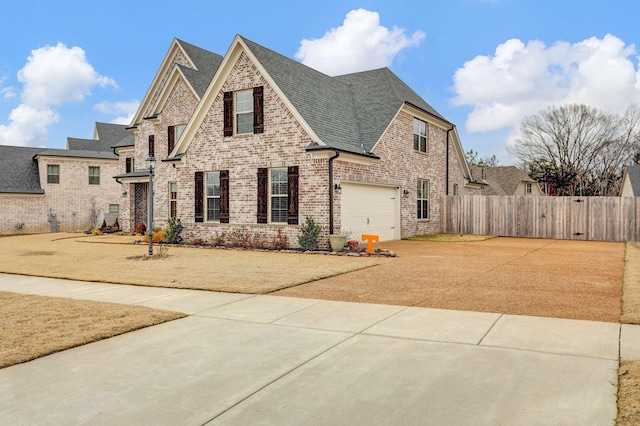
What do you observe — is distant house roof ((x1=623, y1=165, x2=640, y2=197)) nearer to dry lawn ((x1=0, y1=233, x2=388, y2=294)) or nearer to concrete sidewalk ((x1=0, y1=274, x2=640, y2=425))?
dry lawn ((x1=0, y1=233, x2=388, y2=294))

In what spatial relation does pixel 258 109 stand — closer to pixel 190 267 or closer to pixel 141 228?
pixel 190 267

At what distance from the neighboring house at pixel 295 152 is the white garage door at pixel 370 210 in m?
0.04

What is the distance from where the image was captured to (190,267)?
1295 centimetres

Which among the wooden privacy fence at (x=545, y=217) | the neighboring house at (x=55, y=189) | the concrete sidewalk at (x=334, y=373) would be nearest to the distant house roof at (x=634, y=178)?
the wooden privacy fence at (x=545, y=217)

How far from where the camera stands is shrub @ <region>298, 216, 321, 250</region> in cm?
1723

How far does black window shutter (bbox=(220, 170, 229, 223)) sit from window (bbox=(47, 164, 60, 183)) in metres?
18.6

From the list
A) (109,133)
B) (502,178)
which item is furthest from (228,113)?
(502,178)

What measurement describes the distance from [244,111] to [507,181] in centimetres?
4177

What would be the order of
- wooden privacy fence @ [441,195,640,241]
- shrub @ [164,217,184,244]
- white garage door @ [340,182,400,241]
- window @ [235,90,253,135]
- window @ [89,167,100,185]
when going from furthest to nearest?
1. window @ [89,167,100,185]
2. wooden privacy fence @ [441,195,640,241]
3. shrub @ [164,217,184,244]
4. window @ [235,90,253,135]
5. white garage door @ [340,182,400,241]

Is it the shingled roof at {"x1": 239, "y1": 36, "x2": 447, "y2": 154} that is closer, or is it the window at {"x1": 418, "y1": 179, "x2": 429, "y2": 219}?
the shingled roof at {"x1": 239, "y1": 36, "x2": 447, "y2": 154}

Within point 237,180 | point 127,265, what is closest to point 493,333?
point 127,265

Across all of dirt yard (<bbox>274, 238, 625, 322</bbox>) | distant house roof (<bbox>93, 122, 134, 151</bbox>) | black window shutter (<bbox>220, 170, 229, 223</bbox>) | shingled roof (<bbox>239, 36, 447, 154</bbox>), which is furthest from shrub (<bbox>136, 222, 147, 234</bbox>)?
dirt yard (<bbox>274, 238, 625, 322</bbox>)

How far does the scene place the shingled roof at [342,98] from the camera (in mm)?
18641

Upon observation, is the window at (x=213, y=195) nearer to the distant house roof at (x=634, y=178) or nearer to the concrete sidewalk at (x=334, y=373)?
the concrete sidewalk at (x=334, y=373)
